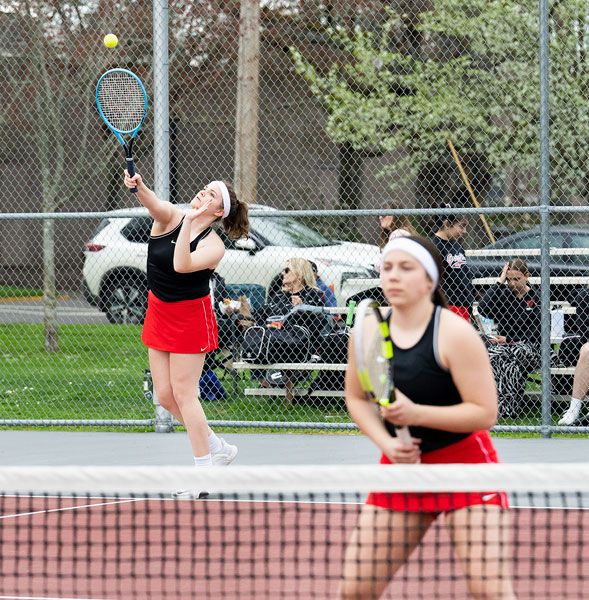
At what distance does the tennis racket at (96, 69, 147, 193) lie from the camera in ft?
27.4

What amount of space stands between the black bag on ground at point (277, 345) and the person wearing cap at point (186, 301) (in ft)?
9.46

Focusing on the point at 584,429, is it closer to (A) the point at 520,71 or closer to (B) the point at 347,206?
(A) the point at 520,71

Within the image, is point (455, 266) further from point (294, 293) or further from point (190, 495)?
point (190, 495)

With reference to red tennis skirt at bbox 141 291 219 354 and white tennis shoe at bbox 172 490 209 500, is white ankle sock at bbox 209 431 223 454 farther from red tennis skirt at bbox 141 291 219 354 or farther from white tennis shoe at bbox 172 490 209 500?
red tennis skirt at bbox 141 291 219 354

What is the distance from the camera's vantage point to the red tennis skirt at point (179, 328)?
7234mm

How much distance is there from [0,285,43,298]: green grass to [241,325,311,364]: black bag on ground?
19.5 feet

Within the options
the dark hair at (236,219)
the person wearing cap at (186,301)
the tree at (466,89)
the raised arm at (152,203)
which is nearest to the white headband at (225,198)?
the person wearing cap at (186,301)

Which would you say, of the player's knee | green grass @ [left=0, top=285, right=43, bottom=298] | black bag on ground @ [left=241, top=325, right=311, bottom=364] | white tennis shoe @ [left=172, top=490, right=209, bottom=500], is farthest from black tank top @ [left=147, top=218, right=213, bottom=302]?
green grass @ [left=0, top=285, right=43, bottom=298]

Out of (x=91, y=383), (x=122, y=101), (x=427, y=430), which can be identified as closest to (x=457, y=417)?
(x=427, y=430)

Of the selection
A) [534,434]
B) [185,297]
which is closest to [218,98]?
[534,434]

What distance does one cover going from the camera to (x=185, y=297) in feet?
24.3

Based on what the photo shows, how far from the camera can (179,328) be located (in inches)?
284

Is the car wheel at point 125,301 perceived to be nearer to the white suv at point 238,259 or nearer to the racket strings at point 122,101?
the white suv at point 238,259

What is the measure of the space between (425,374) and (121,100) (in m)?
5.08
